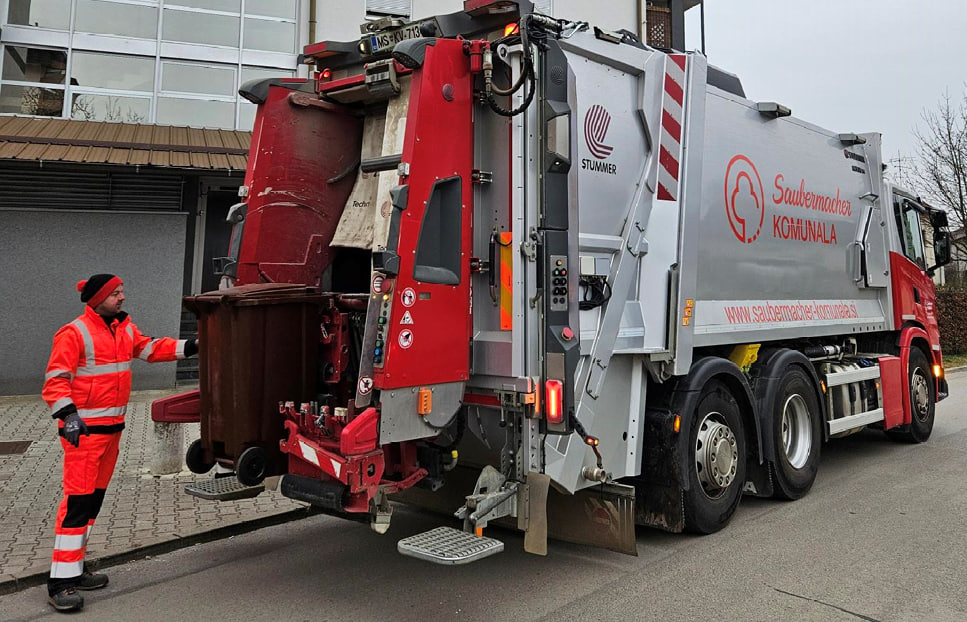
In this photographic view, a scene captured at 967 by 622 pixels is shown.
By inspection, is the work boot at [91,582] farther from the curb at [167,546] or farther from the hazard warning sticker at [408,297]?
the hazard warning sticker at [408,297]

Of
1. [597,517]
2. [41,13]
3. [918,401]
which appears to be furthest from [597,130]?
[41,13]

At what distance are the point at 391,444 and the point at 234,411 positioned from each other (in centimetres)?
84

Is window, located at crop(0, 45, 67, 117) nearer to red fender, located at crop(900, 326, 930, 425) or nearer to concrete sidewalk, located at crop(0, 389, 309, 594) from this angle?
concrete sidewalk, located at crop(0, 389, 309, 594)

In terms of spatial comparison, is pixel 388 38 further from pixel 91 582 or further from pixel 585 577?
pixel 91 582

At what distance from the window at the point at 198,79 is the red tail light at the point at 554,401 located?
37.0ft

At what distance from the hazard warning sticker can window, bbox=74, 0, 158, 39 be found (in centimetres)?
1171

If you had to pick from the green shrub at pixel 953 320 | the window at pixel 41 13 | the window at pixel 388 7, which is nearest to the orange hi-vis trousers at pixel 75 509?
the window at pixel 41 13

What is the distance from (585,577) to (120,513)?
11.5 feet

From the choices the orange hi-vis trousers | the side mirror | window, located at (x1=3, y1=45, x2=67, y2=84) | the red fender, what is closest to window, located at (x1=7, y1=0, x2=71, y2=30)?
window, located at (x1=3, y1=45, x2=67, y2=84)

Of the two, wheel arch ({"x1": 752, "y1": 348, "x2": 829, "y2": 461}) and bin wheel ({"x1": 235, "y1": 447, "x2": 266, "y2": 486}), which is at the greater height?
wheel arch ({"x1": 752, "y1": 348, "x2": 829, "y2": 461})

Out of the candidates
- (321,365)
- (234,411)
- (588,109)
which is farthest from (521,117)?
(234,411)

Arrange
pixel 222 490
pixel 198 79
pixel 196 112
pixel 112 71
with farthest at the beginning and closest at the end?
pixel 198 79 < pixel 196 112 < pixel 112 71 < pixel 222 490

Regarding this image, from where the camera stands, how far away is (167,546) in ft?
15.8

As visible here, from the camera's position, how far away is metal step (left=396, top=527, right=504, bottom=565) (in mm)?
3316
